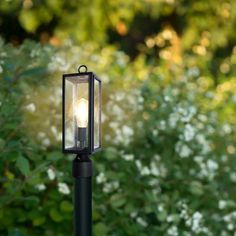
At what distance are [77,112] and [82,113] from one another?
0.02 m

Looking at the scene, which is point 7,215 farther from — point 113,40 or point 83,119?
point 113,40

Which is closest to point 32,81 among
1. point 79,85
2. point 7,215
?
point 7,215

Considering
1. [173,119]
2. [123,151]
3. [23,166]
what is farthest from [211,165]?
[23,166]

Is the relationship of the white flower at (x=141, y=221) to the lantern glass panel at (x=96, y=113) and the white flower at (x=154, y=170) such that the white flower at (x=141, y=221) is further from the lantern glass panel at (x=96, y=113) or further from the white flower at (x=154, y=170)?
the lantern glass panel at (x=96, y=113)

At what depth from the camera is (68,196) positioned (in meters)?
3.31

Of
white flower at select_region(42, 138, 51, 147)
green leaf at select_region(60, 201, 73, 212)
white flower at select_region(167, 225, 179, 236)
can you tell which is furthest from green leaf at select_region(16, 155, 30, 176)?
white flower at select_region(167, 225, 179, 236)

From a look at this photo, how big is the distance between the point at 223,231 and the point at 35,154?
1.34 m

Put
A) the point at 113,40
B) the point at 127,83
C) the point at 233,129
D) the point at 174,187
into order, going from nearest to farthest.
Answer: the point at 174,187 → the point at 127,83 → the point at 233,129 → the point at 113,40

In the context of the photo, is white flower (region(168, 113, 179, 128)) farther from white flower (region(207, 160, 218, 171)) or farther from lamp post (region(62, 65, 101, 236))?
lamp post (region(62, 65, 101, 236))

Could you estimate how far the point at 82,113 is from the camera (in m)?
2.45

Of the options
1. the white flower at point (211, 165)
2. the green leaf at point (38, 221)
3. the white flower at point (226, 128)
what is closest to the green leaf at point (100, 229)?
the green leaf at point (38, 221)

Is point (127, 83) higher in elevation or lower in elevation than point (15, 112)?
higher

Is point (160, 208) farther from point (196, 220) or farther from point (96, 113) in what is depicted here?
point (96, 113)

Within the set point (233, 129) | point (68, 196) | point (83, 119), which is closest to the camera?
point (83, 119)
